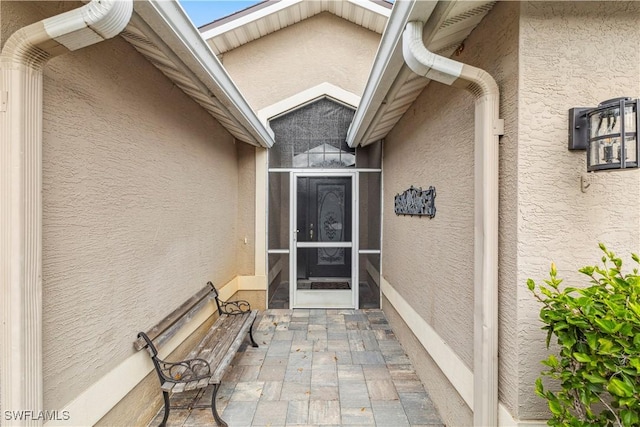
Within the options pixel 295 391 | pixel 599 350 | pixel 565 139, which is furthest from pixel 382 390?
pixel 565 139

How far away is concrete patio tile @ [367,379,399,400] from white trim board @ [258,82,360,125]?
4.38 m

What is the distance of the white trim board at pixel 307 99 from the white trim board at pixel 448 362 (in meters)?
3.68

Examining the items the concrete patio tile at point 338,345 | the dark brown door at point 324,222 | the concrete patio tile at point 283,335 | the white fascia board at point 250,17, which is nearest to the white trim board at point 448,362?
the concrete patio tile at point 338,345

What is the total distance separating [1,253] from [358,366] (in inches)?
128

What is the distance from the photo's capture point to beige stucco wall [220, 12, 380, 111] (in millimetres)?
6074

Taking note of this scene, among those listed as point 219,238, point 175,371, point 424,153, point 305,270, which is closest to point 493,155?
point 424,153

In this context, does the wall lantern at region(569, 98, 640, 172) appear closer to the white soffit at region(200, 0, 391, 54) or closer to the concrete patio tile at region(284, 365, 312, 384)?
the concrete patio tile at region(284, 365, 312, 384)

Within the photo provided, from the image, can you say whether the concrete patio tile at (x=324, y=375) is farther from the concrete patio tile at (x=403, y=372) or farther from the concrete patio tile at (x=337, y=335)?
the concrete patio tile at (x=337, y=335)

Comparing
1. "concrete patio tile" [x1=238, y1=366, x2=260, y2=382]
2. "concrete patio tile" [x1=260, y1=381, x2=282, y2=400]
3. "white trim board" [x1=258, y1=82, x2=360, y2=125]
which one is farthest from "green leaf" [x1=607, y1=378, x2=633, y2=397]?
"white trim board" [x1=258, y1=82, x2=360, y2=125]

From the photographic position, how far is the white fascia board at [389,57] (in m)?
1.73

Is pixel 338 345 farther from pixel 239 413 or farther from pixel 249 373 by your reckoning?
pixel 239 413

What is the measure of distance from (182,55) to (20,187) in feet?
4.45

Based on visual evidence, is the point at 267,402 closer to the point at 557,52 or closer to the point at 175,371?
the point at 175,371

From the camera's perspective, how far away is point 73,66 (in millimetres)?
1828
